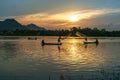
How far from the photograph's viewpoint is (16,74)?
975 inches

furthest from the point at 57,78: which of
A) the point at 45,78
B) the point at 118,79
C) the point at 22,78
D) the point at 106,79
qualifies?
the point at 118,79

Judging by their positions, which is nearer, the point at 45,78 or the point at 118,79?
the point at 118,79

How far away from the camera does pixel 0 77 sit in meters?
23.1

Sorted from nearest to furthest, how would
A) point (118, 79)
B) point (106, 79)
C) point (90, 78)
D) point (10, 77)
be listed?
point (118, 79), point (106, 79), point (90, 78), point (10, 77)

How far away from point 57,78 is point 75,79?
1272mm

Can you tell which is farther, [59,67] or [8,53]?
[8,53]

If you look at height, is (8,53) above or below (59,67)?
below

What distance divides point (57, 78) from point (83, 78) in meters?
1.83

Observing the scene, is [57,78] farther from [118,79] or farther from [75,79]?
[118,79]

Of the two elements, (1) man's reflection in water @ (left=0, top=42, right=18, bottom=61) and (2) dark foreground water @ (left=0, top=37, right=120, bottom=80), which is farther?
(1) man's reflection in water @ (left=0, top=42, right=18, bottom=61)

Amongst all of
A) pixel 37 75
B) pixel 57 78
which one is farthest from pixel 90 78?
pixel 37 75

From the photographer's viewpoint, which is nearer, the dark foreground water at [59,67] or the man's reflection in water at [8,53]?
the dark foreground water at [59,67]

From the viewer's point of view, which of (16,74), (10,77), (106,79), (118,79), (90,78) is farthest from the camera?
(16,74)

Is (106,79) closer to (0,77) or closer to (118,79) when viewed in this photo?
(118,79)
